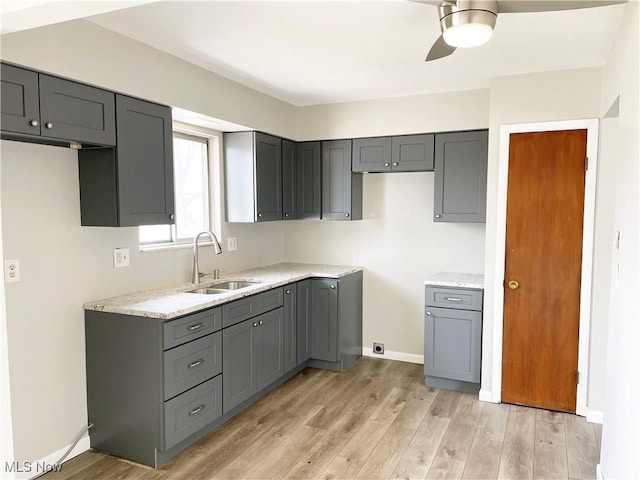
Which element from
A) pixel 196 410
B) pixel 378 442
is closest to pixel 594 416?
pixel 378 442

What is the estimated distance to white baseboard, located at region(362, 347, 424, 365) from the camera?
14.6 feet

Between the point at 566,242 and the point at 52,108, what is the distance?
328 centimetres

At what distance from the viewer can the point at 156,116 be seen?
2885mm

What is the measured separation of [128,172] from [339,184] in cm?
210

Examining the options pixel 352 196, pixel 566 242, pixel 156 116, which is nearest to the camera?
pixel 156 116

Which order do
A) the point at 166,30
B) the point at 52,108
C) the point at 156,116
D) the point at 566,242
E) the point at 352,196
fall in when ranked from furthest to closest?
the point at 352,196
the point at 566,242
the point at 156,116
the point at 166,30
the point at 52,108

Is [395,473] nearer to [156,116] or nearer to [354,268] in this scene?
[354,268]

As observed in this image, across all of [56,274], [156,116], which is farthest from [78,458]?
[156,116]

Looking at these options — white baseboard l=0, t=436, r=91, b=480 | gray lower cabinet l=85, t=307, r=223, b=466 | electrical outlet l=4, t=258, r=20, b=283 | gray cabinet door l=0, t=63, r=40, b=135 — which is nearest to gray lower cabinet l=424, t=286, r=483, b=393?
gray lower cabinet l=85, t=307, r=223, b=466

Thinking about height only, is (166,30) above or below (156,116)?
above

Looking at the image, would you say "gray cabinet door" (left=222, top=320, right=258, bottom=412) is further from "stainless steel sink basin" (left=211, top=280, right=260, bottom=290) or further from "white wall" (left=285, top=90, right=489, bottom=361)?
"white wall" (left=285, top=90, right=489, bottom=361)

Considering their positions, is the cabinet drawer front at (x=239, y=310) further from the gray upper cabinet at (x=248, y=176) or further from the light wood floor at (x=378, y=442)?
the gray upper cabinet at (x=248, y=176)

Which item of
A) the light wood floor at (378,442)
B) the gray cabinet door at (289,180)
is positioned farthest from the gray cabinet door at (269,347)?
the gray cabinet door at (289,180)

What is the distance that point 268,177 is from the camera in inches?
160
